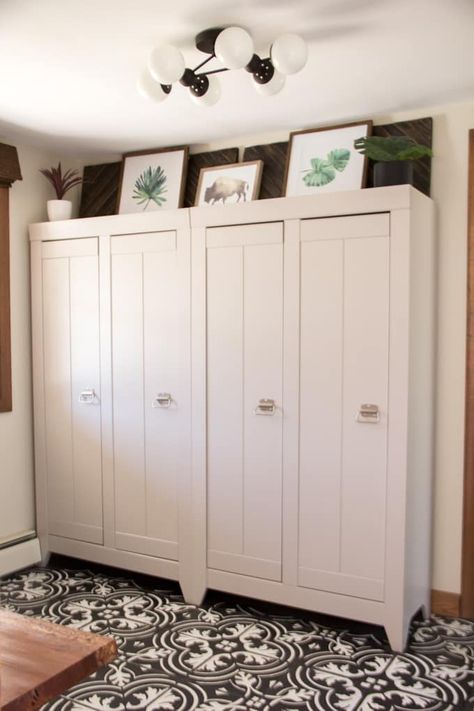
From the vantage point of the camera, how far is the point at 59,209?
381cm

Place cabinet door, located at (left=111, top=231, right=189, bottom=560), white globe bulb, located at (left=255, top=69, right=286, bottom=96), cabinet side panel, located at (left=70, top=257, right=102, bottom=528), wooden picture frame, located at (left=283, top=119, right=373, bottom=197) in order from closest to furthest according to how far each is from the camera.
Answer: white globe bulb, located at (left=255, top=69, right=286, bottom=96)
wooden picture frame, located at (left=283, top=119, right=373, bottom=197)
cabinet door, located at (left=111, top=231, right=189, bottom=560)
cabinet side panel, located at (left=70, top=257, right=102, bottom=528)

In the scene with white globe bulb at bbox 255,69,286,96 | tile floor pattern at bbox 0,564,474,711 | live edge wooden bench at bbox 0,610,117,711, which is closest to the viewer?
live edge wooden bench at bbox 0,610,117,711

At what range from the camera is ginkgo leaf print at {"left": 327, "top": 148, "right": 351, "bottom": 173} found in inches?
129

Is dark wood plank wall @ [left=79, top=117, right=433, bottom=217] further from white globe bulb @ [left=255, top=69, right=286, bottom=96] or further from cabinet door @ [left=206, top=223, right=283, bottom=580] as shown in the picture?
white globe bulb @ [left=255, top=69, right=286, bottom=96]

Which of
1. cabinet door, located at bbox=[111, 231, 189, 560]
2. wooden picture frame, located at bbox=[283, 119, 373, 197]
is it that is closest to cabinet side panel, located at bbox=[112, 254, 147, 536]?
cabinet door, located at bbox=[111, 231, 189, 560]

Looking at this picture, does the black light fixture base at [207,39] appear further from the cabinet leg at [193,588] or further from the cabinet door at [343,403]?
the cabinet leg at [193,588]

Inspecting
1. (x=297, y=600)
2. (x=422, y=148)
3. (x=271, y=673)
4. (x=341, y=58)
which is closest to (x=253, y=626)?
(x=297, y=600)

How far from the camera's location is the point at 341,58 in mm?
2564

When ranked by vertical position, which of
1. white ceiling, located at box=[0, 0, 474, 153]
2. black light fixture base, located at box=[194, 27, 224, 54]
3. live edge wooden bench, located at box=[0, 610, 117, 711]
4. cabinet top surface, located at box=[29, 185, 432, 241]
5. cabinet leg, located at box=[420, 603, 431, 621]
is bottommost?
cabinet leg, located at box=[420, 603, 431, 621]

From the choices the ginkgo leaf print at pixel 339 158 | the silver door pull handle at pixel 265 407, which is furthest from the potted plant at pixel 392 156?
the silver door pull handle at pixel 265 407

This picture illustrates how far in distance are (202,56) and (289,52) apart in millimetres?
396

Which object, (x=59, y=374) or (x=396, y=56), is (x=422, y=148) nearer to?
(x=396, y=56)

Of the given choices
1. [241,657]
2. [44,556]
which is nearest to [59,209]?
[44,556]

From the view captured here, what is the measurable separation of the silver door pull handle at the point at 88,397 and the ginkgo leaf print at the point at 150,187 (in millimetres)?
1058
